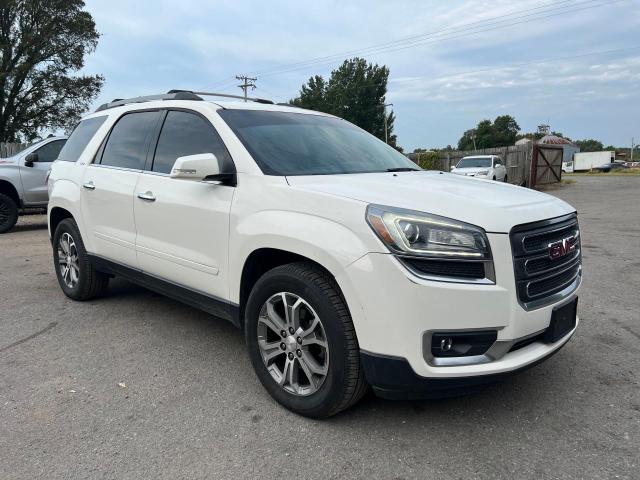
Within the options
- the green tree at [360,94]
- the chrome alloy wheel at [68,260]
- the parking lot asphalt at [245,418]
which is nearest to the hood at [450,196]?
the parking lot asphalt at [245,418]

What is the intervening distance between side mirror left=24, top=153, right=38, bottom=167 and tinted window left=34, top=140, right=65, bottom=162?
0.08 meters

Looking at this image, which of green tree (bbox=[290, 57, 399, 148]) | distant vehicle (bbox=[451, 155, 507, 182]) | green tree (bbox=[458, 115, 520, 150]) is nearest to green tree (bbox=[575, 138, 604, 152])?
green tree (bbox=[458, 115, 520, 150])

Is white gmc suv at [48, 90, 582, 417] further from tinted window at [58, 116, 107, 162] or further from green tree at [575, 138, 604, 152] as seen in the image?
green tree at [575, 138, 604, 152]

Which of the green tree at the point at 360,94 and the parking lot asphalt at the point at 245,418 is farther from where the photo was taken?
the green tree at the point at 360,94

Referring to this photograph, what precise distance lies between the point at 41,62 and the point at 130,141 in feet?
93.3

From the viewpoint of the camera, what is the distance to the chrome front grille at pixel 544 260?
249 cm

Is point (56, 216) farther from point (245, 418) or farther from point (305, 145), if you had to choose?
point (245, 418)

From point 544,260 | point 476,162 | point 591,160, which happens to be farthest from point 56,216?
point 591,160

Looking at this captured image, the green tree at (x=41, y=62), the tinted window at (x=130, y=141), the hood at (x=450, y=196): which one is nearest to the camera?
the hood at (x=450, y=196)

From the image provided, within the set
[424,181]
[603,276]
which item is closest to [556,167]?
[603,276]

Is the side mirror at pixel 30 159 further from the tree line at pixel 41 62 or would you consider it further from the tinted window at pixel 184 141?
the tree line at pixel 41 62

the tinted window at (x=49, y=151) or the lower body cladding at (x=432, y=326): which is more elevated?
the tinted window at (x=49, y=151)

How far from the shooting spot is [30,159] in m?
10.6

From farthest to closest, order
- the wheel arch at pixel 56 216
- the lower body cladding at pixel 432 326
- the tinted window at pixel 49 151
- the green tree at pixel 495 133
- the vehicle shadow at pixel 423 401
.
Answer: the green tree at pixel 495 133, the tinted window at pixel 49 151, the wheel arch at pixel 56 216, the vehicle shadow at pixel 423 401, the lower body cladding at pixel 432 326
